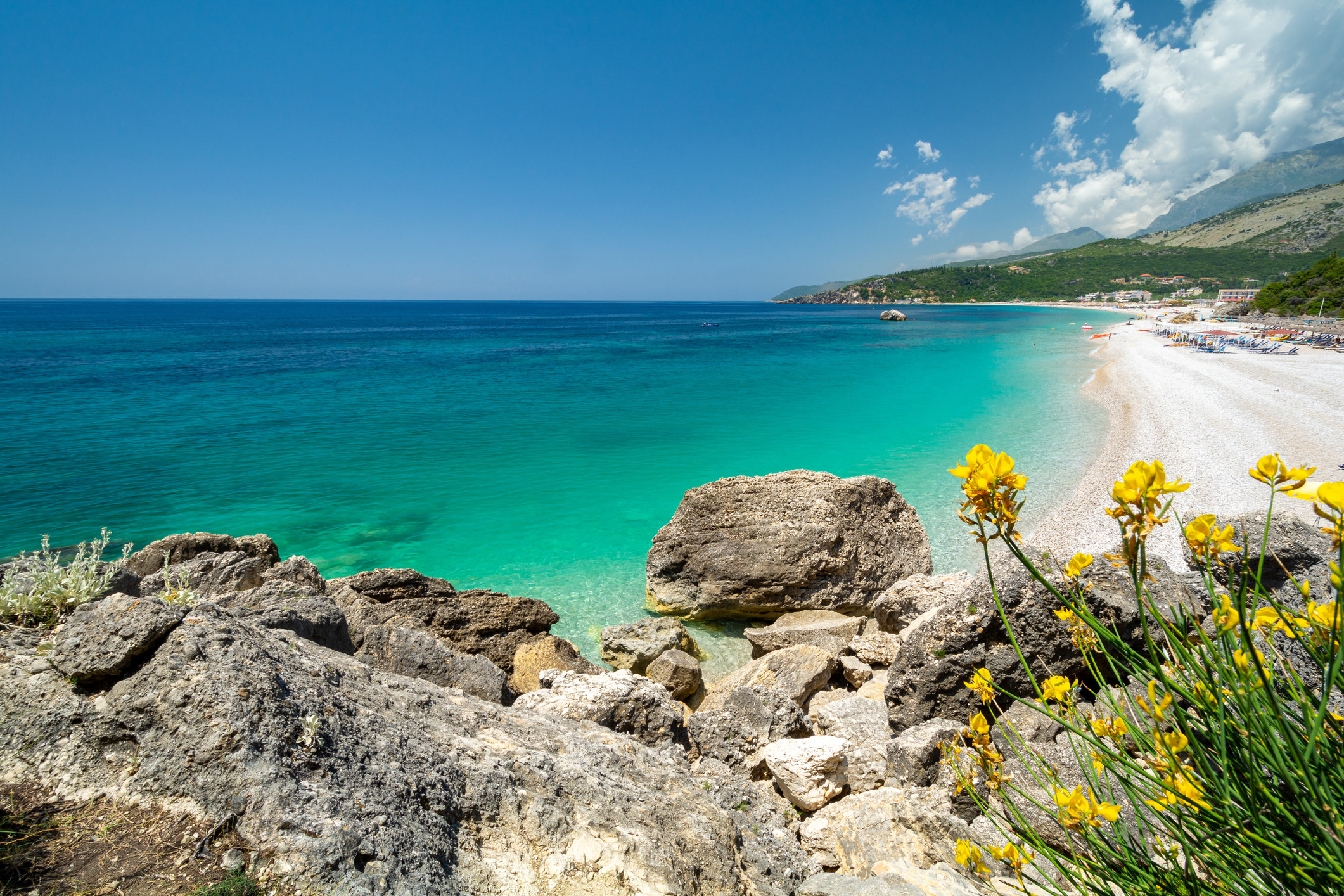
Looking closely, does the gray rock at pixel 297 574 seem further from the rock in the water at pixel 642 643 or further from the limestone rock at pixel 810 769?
the limestone rock at pixel 810 769

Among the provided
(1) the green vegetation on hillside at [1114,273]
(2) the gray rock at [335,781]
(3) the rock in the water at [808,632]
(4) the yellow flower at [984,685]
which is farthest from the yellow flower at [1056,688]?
(1) the green vegetation on hillside at [1114,273]

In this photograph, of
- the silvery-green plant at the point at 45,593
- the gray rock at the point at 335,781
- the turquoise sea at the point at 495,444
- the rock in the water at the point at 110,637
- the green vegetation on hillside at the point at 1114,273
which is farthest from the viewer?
the green vegetation on hillside at the point at 1114,273

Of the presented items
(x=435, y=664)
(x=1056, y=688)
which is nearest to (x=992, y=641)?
Result: (x=1056, y=688)

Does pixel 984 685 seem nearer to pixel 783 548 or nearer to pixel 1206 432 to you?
pixel 783 548

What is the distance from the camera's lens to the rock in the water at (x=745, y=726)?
558 cm

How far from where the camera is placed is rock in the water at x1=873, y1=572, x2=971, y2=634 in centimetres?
821

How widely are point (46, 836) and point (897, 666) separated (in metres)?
6.23

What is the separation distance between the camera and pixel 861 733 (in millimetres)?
5852

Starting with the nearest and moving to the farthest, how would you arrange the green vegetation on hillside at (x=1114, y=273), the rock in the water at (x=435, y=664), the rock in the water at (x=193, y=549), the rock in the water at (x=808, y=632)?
the rock in the water at (x=435, y=664)
the rock in the water at (x=193, y=549)
the rock in the water at (x=808, y=632)
the green vegetation on hillside at (x=1114, y=273)

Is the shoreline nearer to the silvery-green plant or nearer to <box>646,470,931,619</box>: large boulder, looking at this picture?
<box>646,470,931,619</box>: large boulder

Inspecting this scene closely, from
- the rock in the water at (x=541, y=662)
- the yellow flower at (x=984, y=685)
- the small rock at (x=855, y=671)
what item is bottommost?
the small rock at (x=855, y=671)

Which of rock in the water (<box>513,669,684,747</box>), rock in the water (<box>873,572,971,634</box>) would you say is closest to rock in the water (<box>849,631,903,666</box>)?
rock in the water (<box>873,572,971,634</box>)

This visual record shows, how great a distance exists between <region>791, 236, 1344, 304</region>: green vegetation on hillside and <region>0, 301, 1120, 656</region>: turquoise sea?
108014 mm

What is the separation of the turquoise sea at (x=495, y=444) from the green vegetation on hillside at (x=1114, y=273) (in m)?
108
